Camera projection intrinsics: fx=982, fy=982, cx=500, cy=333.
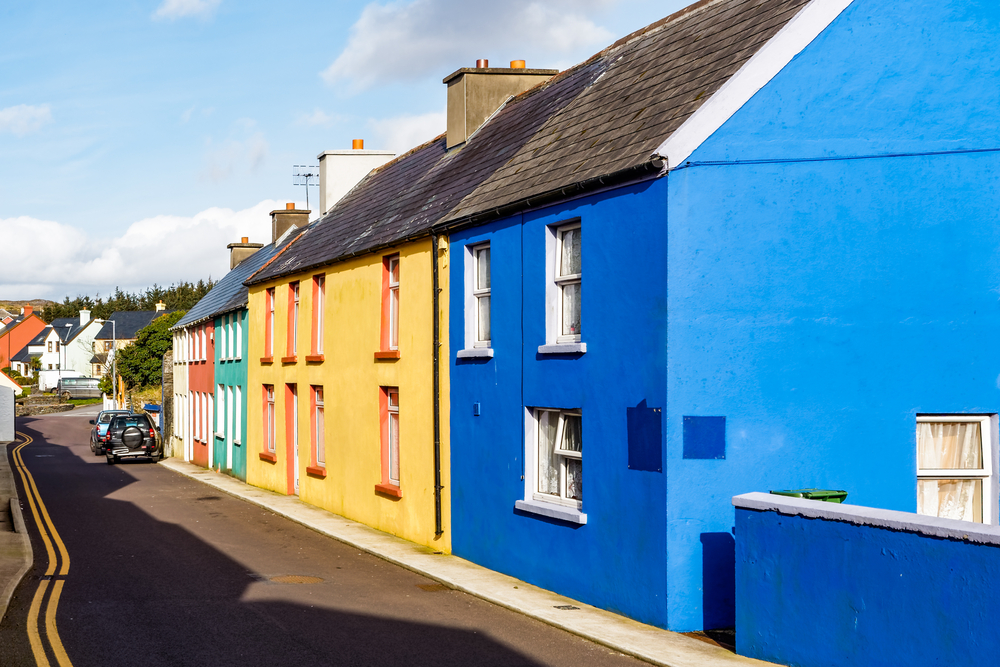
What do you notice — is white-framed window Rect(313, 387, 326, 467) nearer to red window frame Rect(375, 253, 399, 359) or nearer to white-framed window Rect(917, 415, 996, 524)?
red window frame Rect(375, 253, 399, 359)


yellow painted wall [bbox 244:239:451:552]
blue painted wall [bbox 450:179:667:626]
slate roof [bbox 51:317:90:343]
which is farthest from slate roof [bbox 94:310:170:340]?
blue painted wall [bbox 450:179:667:626]

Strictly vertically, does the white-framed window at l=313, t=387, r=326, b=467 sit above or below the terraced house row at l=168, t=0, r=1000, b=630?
below

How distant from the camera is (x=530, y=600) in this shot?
12.4 m

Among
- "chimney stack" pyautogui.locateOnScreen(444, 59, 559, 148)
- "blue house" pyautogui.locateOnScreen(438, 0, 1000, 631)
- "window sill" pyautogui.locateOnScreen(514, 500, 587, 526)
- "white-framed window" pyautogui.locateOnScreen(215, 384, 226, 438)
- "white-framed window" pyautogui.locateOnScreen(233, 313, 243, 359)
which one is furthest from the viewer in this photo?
"white-framed window" pyautogui.locateOnScreen(215, 384, 226, 438)

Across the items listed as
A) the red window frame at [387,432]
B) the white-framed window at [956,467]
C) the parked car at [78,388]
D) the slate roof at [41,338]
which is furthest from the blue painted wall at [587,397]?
the slate roof at [41,338]

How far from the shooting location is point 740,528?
963cm

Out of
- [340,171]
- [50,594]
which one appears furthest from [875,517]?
[340,171]

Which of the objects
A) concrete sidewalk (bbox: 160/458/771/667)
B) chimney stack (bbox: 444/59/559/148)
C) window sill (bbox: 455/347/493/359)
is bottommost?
concrete sidewalk (bbox: 160/458/771/667)

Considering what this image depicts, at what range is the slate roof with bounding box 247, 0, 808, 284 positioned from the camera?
12.0m

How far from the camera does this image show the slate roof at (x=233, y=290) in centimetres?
3420

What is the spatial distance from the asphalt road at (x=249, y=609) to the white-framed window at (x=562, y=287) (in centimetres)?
362

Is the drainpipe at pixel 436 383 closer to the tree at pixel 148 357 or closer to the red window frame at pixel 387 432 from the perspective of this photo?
the red window frame at pixel 387 432

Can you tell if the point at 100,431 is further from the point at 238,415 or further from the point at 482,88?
the point at 482,88

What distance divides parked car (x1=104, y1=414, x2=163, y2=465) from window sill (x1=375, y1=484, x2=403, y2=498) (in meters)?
24.8
